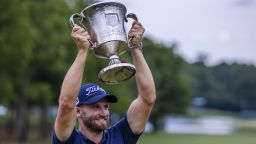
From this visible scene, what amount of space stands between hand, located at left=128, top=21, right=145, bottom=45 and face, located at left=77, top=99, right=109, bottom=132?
1.80 feet

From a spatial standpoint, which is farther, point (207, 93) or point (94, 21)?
point (207, 93)

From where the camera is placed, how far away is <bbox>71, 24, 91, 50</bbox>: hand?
17.5 feet

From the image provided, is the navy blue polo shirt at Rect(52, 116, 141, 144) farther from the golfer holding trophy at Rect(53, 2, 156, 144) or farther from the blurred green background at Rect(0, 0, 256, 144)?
the blurred green background at Rect(0, 0, 256, 144)

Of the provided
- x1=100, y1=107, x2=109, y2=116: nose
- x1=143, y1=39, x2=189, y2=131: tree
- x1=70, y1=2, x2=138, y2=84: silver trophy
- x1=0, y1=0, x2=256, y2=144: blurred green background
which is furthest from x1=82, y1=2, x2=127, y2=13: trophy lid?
x1=143, y1=39, x2=189, y2=131: tree

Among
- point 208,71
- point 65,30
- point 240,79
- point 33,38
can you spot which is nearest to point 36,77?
point 65,30

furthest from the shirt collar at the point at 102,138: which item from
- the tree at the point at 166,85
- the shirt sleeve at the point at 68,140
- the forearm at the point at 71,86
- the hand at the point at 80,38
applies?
the tree at the point at 166,85

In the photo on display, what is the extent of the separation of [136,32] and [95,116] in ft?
2.44

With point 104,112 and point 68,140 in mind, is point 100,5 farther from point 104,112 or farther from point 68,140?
point 68,140

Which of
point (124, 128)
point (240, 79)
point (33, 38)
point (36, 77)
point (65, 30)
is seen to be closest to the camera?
point (124, 128)

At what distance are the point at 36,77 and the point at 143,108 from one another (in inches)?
1568

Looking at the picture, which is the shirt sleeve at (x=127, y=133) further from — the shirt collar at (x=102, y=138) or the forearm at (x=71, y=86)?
the forearm at (x=71, y=86)

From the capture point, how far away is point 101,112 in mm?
5637

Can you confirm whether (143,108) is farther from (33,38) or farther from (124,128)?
(33,38)

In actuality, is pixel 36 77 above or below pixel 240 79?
above
